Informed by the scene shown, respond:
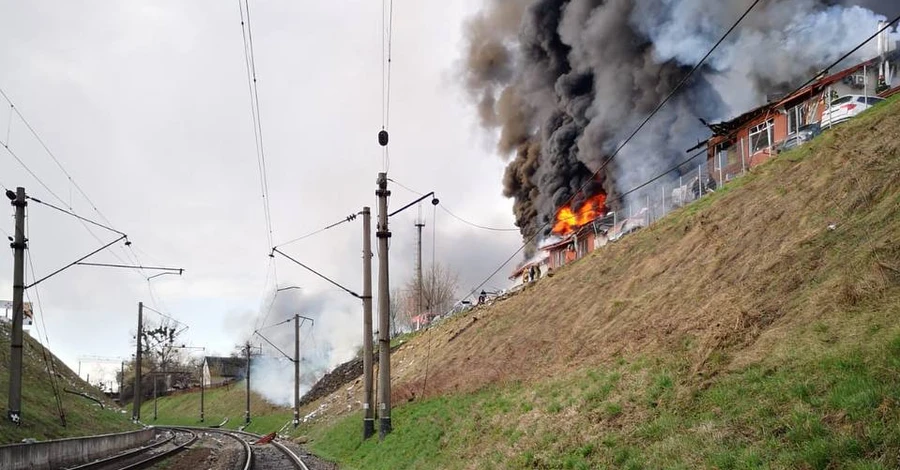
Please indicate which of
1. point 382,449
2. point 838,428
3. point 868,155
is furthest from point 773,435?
point 382,449

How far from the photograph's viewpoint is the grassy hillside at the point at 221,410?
210 ft

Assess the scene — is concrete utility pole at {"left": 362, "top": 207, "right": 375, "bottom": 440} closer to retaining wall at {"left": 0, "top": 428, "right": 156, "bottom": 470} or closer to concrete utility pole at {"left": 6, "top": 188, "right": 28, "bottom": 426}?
retaining wall at {"left": 0, "top": 428, "right": 156, "bottom": 470}

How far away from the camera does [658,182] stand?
40.2 m

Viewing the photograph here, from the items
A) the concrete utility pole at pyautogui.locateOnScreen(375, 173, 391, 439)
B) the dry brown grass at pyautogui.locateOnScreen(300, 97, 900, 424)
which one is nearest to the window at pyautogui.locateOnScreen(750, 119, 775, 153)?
the dry brown grass at pyautogui.locateOnScreen(300, 97, 900, 424)

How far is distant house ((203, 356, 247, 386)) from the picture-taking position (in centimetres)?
11900

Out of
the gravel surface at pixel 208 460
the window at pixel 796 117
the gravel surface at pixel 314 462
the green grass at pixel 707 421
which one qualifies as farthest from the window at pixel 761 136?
the gravel surface at pixel 208 460

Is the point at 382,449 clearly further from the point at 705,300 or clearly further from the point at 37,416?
the point at 37,416

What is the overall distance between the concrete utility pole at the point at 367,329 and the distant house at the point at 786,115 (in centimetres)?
1586

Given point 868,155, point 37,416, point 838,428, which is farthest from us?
point 37,416

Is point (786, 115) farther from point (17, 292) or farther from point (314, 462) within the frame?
point (17, 292)

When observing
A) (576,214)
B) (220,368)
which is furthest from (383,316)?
(220,368)

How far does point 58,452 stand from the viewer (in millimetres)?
A: 23656

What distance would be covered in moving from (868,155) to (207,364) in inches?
4784

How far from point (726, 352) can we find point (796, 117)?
24.6m
